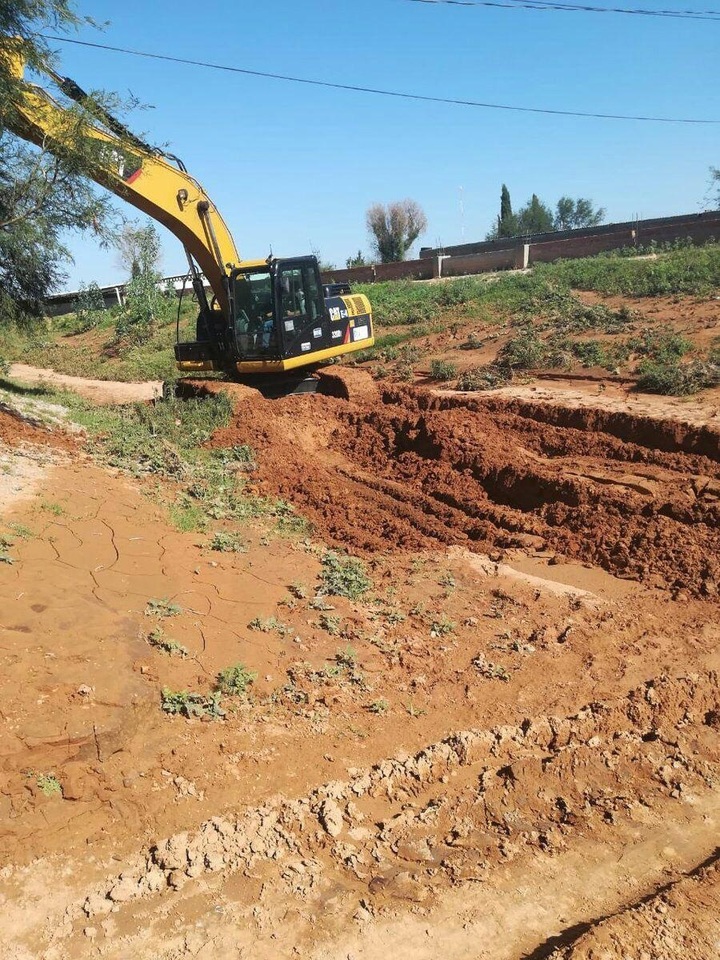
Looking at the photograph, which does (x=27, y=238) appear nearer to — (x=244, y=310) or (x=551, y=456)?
(x=244, y=310)

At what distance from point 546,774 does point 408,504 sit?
16.3ft

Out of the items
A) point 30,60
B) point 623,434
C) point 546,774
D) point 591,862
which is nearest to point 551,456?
→ point 623,434

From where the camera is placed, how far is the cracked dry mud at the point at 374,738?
3.45m

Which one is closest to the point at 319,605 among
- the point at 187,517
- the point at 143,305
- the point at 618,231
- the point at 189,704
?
the point at 189,704

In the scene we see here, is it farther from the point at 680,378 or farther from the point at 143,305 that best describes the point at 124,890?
the point at 143,305

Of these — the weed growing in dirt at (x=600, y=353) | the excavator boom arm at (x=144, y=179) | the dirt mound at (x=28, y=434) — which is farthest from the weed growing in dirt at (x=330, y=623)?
the weed growing in dirt at (x=600, y=353)

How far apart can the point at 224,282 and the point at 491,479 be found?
5.96 metres

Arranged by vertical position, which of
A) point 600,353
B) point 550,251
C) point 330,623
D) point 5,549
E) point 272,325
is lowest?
point 330,623

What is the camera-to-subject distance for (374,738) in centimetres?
483

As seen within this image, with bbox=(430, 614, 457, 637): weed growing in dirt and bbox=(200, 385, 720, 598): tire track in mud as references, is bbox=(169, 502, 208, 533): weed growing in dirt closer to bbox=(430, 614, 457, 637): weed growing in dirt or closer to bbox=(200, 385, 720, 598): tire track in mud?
bbox=(200, 385, 720, 598): tire track in mud

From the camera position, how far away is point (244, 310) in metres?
12.1

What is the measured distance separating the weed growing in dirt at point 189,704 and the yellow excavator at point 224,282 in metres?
7.82

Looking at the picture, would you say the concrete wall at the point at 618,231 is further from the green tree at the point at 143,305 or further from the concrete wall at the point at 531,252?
the green tree at the point at 143,305

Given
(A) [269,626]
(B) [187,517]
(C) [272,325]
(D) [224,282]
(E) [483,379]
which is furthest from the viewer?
(E) [483,379]
